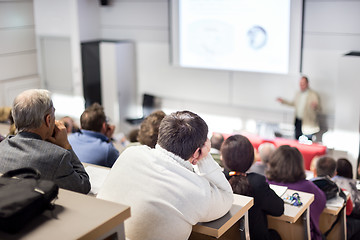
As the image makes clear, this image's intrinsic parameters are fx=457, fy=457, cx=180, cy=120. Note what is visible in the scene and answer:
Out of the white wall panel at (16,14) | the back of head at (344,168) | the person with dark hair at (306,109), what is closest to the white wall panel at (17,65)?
the white wall panel at (16,14)

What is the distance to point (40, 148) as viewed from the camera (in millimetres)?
2055

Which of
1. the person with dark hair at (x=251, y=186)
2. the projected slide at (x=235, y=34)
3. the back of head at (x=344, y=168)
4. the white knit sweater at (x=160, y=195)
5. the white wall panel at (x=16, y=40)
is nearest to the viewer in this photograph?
the white knit sweater at (x=160, y=195)

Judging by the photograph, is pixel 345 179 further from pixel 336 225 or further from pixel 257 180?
pixel 257 180

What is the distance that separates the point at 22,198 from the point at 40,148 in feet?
2.35

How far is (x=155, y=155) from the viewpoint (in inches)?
79.0

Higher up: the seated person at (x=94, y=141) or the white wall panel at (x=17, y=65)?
the white wall panel at (x=17, y=65)

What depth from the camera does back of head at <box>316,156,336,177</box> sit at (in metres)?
3.96

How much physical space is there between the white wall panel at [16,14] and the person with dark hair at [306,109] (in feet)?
17.0

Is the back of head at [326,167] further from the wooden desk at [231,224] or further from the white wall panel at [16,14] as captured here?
the white wall panel at [16,14]

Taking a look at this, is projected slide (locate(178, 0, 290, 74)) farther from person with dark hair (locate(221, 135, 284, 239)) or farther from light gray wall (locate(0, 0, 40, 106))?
person with dark hair (locate(221, 135, 284, 239))

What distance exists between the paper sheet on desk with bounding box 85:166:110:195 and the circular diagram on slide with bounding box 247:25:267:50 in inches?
199

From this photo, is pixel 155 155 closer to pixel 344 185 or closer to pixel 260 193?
pixel 260 193

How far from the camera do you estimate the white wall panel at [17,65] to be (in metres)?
8.54

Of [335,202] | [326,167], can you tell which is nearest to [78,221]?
[335,202]
